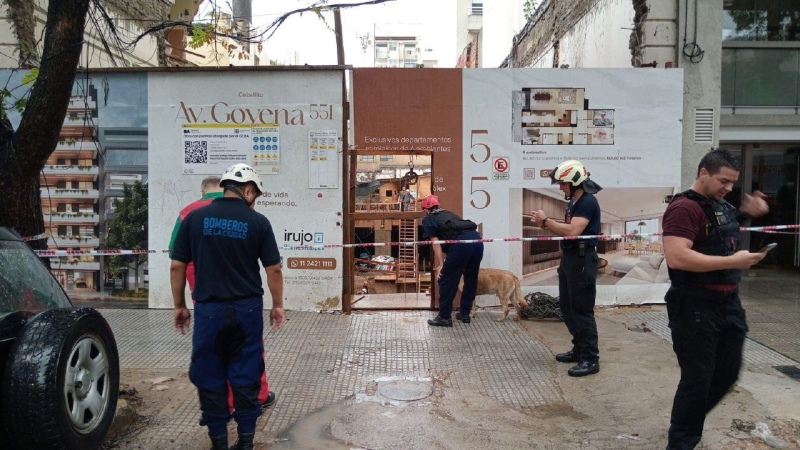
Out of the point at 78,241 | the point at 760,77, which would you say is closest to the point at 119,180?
the point at 78,241

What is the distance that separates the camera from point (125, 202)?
8.12 metres

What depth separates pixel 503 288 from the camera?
7.66 metres

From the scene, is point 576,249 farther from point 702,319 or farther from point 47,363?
point 47,363

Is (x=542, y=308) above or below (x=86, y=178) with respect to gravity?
below

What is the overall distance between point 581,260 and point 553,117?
3204 millimetres

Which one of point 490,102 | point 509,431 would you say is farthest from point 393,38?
point 509,431

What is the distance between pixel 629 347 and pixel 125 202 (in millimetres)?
6671

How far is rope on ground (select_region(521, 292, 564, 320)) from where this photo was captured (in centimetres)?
759

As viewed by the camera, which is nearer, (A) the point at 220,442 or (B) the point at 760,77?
(A) the point at 220,442

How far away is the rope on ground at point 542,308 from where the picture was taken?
7.59 m

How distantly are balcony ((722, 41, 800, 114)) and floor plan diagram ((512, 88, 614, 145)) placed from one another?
9.01ft

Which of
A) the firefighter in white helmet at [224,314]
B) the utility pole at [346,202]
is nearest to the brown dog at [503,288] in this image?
the utility pole at [346,202]

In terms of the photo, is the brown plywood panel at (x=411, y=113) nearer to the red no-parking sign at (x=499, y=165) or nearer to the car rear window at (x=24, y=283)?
the red no-parking sign at (x=499, y=165)

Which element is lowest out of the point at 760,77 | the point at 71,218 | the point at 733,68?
the point at 71,218
